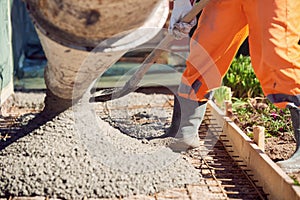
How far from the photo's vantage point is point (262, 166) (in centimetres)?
287

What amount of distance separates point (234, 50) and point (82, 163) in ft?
3.86

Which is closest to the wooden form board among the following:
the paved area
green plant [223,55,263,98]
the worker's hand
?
the paved area

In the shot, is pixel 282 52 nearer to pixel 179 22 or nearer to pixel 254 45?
pixel 254 45

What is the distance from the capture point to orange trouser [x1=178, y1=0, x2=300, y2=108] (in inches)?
115

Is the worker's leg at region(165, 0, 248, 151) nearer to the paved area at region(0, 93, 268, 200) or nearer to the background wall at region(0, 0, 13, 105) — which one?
the paved area at region(0, 93, 268, 200)

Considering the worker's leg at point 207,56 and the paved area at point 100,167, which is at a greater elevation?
the worker's leg at point 207,56

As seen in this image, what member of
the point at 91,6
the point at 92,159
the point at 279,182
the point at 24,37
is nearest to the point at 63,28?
the point at 91,6

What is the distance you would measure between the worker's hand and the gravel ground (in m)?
0.68

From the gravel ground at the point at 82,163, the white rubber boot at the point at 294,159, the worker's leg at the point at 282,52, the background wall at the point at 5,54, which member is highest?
the worker's leg at the point at 282,52

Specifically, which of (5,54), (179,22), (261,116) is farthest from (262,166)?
(5,54)

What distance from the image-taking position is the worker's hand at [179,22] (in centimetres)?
333

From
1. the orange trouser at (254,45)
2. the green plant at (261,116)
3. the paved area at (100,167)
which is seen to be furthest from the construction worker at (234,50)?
the green plant at (261,116)

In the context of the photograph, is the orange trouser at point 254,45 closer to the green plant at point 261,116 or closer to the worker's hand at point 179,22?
the worker's hand at point 179,22

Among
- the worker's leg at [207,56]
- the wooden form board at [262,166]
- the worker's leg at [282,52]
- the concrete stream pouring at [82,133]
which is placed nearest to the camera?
the concrete stream pouring at [82,133]
